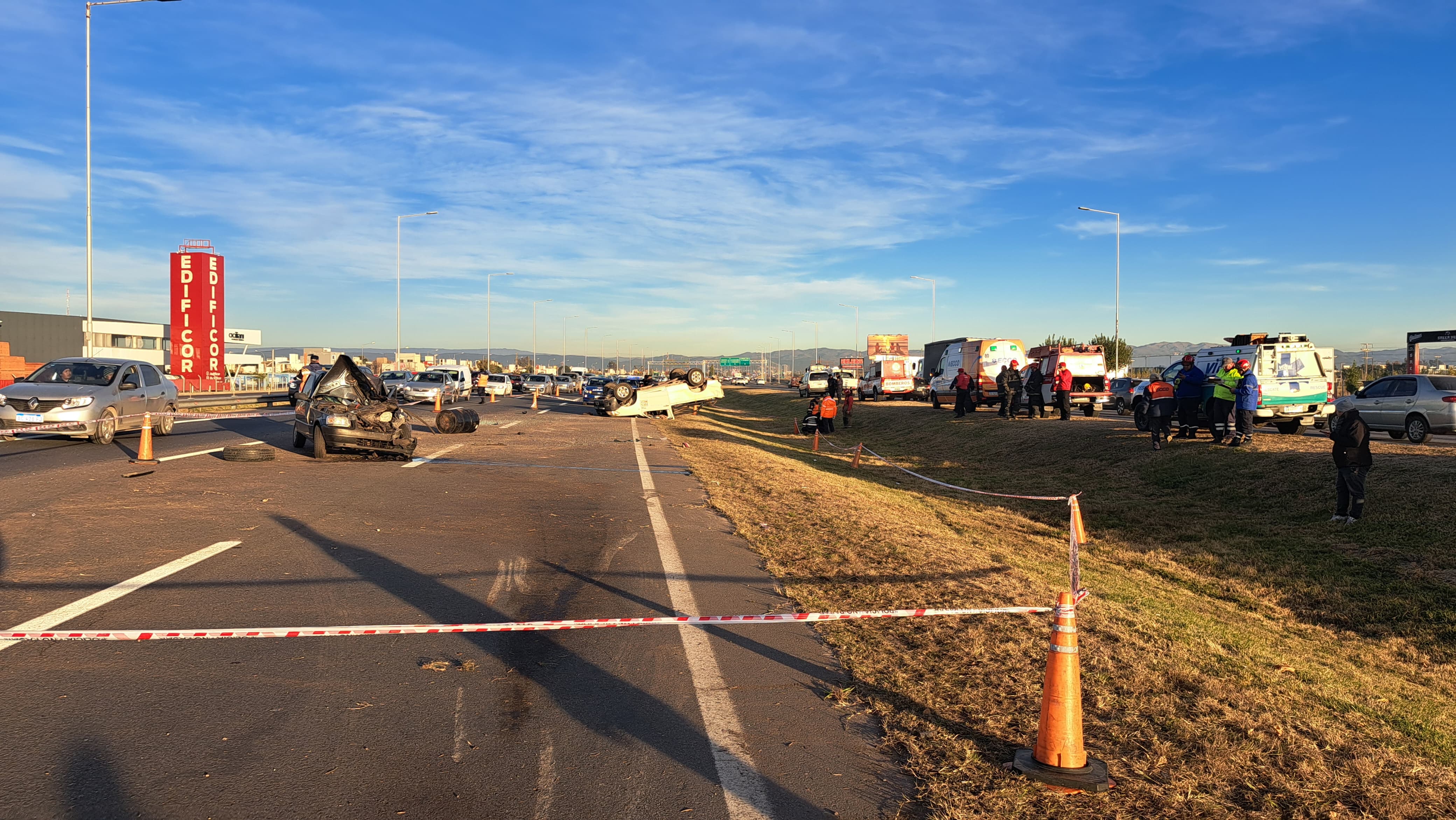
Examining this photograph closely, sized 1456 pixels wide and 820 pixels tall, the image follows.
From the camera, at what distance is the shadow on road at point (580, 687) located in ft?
14.0

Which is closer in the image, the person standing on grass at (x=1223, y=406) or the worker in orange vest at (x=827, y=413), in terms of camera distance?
the person standing on grass at (x=1223, y=406)

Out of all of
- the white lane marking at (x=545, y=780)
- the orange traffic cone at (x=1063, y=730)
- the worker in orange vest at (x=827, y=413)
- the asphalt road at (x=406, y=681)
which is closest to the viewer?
the white lane marking at (x=545, y=780)

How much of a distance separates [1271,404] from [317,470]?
64.5ft

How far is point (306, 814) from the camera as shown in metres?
3.62

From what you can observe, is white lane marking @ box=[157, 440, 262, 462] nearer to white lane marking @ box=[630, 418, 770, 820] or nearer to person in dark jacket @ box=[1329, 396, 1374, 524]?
white lane marking @ box=[630, 418, 770, 820]

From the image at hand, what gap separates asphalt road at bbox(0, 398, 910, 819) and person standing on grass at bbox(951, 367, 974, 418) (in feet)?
77.8


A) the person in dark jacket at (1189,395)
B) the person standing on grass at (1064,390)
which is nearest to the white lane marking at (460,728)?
the person in dark jacket at (1189,395)

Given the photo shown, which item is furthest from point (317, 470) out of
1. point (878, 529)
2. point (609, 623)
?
point (609, 623)

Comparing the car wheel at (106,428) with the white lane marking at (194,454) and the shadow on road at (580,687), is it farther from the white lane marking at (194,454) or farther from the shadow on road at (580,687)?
the shadow on road at (580,687)

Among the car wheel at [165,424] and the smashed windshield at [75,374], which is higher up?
the smashed windshield at [75,374]

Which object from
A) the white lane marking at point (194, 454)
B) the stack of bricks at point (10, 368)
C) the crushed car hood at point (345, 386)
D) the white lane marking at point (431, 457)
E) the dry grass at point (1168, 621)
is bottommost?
the dry grass at point (1168, 621)

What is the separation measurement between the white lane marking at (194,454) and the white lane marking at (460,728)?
12.3 metres

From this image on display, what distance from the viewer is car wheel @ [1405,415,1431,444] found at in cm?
1930

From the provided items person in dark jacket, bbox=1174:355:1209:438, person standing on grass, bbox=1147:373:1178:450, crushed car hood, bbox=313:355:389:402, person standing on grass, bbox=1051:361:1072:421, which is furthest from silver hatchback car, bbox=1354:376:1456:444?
crushed car hood, bbox=313:355:389:402
